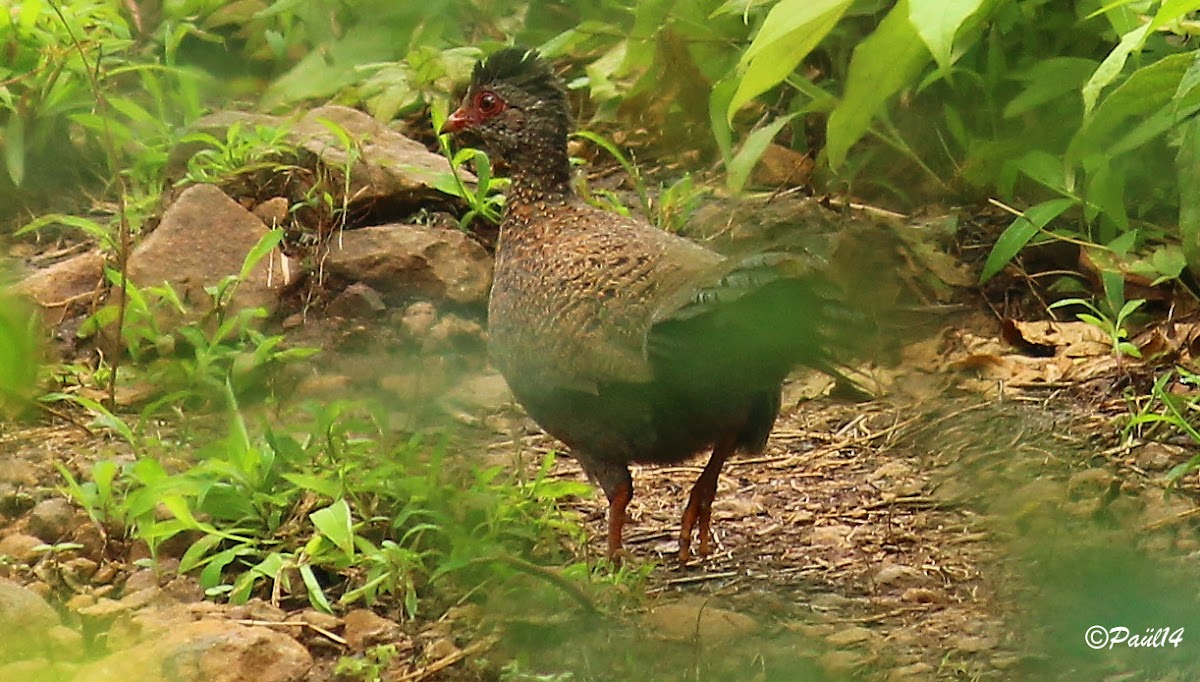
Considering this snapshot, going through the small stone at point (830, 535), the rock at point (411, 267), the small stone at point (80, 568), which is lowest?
the small stone at point (830, 535)

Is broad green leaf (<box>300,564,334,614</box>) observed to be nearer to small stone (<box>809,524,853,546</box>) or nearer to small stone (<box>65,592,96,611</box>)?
small stone (<box>65,592,96,611</box>)

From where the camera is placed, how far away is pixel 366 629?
319cm

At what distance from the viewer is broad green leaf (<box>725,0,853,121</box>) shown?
90.2 inches

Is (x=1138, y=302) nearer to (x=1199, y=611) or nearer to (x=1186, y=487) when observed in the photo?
(x=1186, y=487)

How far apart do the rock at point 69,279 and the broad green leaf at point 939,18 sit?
3451 mm

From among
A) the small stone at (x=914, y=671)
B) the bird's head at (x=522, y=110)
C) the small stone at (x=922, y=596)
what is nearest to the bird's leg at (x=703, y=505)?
the small stone at (x=922, y=596)

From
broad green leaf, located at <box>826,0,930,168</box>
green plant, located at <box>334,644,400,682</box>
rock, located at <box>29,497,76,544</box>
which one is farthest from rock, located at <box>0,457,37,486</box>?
broad green leaf, located at <box>826,0,930,168</box>

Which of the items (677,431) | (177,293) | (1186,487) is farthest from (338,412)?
(1186,487)

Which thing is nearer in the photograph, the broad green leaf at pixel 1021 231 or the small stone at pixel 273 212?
the broad green leaf at pixel 1021 231

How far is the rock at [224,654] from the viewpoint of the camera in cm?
268

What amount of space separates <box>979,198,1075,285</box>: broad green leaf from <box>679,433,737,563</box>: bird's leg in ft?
4.68

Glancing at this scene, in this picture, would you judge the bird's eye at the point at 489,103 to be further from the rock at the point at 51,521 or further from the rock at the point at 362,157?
the rock at the point at 51,521

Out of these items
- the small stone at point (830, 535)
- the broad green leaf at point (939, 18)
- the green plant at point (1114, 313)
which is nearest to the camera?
the broad green leaf at point (939, 18)

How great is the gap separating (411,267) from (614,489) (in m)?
1.73
